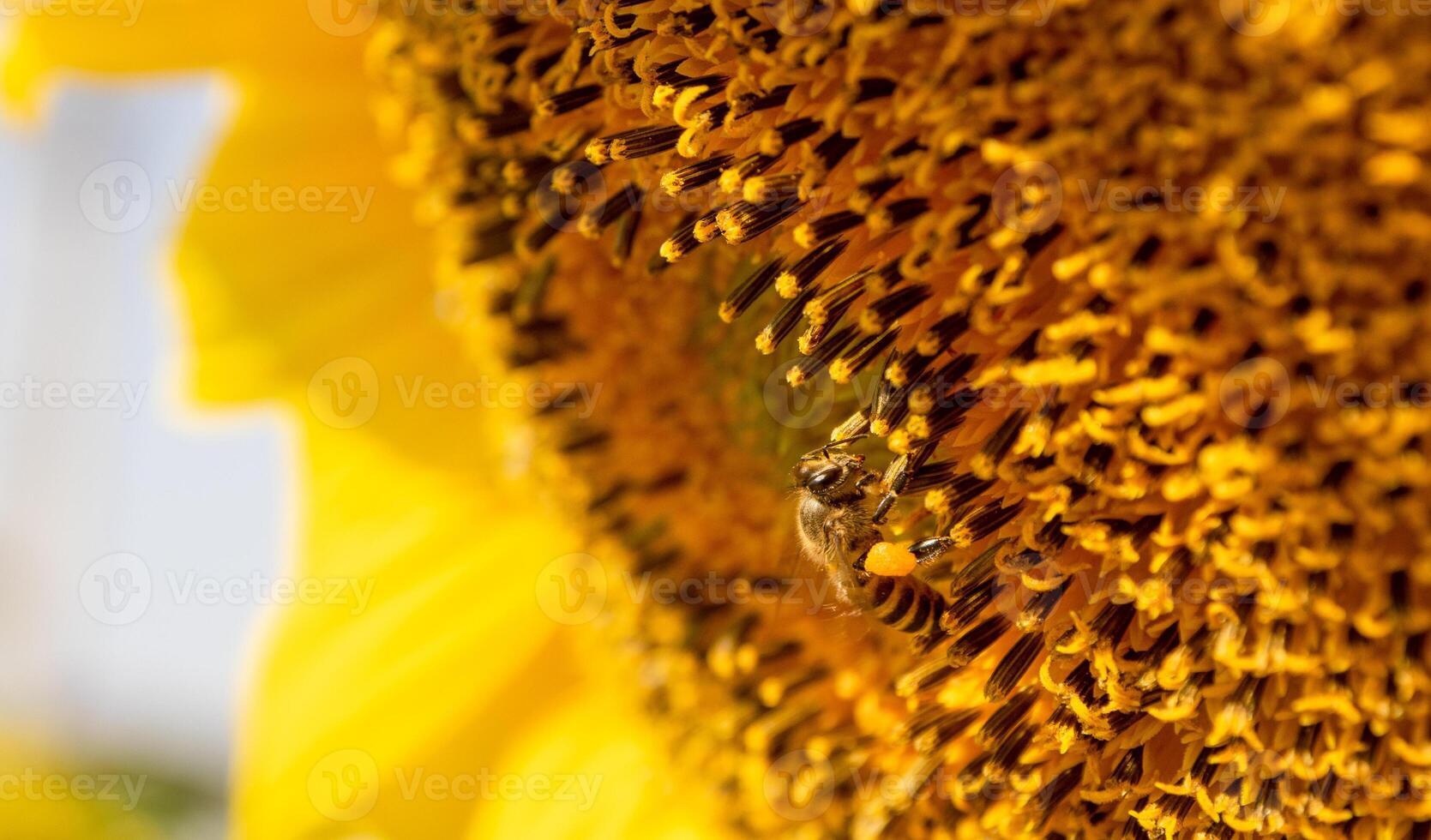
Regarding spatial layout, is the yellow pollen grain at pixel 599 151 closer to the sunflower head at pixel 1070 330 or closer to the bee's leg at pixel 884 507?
the sunflower head at pixel 1070 330

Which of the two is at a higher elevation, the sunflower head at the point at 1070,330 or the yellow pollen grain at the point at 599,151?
the yellow pollen grain at the point at 599,151

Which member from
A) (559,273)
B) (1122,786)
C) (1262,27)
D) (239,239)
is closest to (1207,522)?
(1122,786)

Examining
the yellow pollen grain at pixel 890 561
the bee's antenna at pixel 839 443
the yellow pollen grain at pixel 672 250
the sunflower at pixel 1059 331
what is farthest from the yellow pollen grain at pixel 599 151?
the yellow pollen grain at pixel 890 561

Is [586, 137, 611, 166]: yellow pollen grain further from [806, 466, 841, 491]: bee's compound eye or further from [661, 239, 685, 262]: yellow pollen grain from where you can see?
[806, 466, 841, 491]: bee's compound eye

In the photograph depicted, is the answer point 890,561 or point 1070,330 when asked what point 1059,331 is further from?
point 890,561

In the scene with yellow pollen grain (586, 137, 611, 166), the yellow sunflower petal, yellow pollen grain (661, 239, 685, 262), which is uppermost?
yellow pollen grain (586, 137, 611, 166)

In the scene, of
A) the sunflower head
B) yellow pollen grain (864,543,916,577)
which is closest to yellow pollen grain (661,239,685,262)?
the sunflower head

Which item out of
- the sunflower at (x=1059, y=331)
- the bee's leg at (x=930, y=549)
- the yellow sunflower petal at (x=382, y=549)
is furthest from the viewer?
the yellow sunflower petal at (x=382, y=549)

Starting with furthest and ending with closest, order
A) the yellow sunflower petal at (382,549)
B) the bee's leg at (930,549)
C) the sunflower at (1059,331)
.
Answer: the yellow sunflower petal at (382,549) → the bee's leg at (930,549) → the sunflower at (1059,331)

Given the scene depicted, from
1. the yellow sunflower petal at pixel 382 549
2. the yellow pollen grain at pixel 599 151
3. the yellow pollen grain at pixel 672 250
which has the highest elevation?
the yellow pollen grain at pixel 599 151
